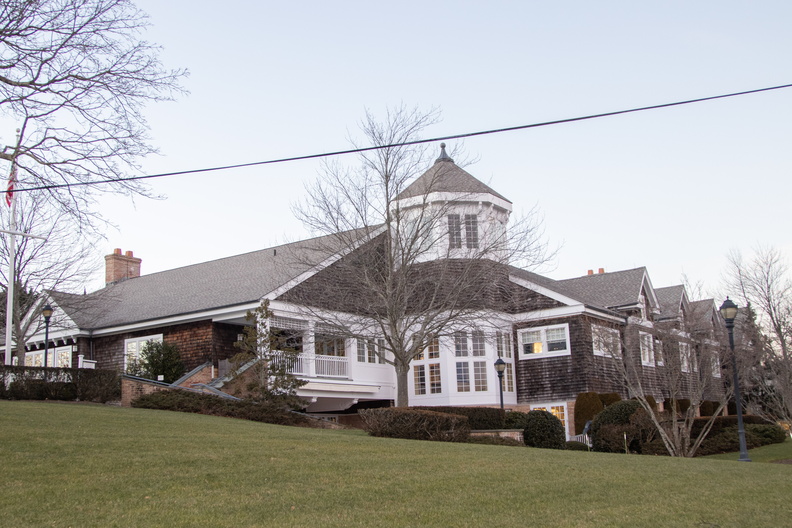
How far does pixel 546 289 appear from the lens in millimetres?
29922

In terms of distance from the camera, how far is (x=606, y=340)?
88.0 ft

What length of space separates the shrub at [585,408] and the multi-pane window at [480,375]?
3.42 meters

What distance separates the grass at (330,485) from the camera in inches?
Answer: 323

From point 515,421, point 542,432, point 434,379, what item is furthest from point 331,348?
point 542,432

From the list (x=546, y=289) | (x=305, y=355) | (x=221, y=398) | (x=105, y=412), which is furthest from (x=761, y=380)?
(x=105, y=412)

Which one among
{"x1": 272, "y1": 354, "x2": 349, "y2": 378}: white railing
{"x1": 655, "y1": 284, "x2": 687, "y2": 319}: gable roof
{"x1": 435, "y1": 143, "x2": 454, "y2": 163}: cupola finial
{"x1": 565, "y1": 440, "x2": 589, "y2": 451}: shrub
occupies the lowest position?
{"x1": 565, "y1": 440, "x2": 589, "y2": 451}: shrub

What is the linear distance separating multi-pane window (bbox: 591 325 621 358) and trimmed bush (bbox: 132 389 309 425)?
408 inches

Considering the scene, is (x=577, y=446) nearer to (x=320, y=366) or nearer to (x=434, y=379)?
(x=434, y=379)

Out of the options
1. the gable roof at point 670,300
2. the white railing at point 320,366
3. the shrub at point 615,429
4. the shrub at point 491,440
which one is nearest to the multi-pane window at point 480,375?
the shrub at point 615,429

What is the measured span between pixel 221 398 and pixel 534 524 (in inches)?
551

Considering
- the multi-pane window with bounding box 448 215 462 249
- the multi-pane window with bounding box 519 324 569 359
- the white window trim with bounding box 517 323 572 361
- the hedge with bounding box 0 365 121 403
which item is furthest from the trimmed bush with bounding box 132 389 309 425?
the multi-pane window with bounding box 519 324 569 359

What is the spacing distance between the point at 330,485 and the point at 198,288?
20764mm

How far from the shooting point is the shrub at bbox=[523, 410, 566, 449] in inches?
829

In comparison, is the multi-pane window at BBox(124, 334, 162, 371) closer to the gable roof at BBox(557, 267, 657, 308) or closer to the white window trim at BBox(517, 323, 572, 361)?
the white window trim at BBox(517, 323, 572, 361)
